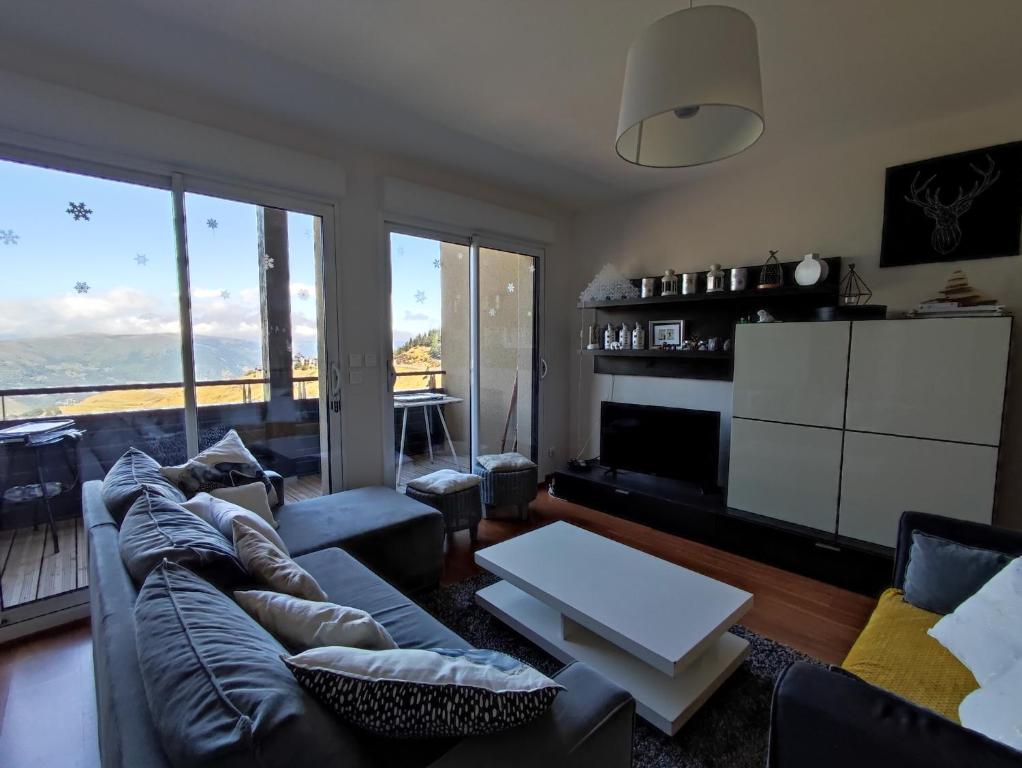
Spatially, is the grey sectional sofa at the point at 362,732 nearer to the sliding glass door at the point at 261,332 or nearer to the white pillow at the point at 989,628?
the sliding glass door at the point at 261,332

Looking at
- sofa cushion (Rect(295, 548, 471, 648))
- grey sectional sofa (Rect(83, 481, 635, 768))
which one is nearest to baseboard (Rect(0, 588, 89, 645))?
grey sectional sofa (Rect(83, 481, 635, 768))

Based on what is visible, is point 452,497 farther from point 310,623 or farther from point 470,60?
point 470,60

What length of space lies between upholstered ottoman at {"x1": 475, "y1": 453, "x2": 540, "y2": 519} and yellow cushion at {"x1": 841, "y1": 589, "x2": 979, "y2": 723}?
2.20 metres

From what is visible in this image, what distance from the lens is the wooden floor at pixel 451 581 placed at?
1612 millimetres

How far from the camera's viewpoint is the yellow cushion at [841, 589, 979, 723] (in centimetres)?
131

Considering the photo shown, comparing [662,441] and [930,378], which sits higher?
[930,378]

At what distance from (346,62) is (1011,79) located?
3.16 metres

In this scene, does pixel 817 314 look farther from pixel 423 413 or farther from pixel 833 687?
pixel 423 413

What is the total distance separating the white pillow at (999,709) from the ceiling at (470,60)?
2.21m

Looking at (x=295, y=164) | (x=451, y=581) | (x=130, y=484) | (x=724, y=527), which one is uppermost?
(x=295, y=164)

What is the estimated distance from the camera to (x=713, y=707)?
1716 millimetres

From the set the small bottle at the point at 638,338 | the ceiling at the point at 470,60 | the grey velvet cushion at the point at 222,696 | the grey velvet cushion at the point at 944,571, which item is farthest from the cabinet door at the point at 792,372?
the grey velvet cushion at the point at 222,696

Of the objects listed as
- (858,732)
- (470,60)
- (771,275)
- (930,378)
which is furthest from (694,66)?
(771,275)

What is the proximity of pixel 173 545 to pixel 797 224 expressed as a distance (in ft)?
12.3
